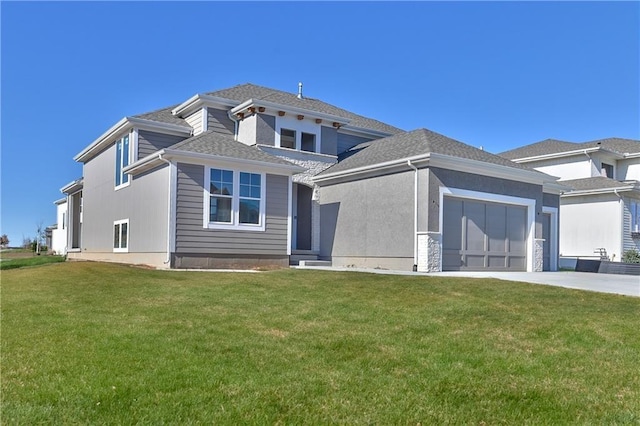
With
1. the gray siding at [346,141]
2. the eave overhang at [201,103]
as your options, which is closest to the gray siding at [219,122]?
the eave overhang at [201,103]

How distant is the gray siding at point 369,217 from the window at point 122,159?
7527mm

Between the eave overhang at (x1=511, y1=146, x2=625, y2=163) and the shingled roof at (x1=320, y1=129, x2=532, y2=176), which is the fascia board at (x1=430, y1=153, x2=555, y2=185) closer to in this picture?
the shingled roof at (x1=320, y1=129, x2=532, y2=176)

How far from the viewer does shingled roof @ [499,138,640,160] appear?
2917 cm

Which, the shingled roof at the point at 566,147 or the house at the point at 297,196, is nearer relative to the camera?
the house at the point at 297,196

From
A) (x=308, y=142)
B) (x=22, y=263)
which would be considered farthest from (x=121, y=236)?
(x=308, y=142)

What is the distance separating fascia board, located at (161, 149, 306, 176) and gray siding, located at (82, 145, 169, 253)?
732mm

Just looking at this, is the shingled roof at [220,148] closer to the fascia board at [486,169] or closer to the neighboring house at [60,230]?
the fascia board at [486,169]

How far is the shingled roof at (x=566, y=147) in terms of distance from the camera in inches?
1148

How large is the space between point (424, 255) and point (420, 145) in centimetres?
385

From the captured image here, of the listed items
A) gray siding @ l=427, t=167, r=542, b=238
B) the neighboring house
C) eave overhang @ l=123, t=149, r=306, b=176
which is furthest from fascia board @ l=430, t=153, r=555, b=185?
the neighboring house

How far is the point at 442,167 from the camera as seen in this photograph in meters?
15.4

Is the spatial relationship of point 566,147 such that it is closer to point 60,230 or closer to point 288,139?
point 288,139

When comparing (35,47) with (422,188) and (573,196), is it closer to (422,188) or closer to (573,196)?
(422,188)

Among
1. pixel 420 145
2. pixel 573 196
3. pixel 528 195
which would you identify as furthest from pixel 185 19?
pixel 573 196
